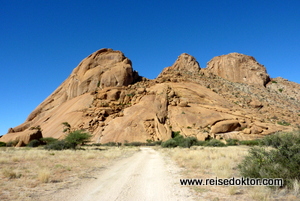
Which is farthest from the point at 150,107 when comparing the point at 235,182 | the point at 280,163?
the point at 280,163

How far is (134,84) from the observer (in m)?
69.6

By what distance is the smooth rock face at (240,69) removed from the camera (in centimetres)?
9100

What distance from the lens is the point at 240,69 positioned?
9281 cm

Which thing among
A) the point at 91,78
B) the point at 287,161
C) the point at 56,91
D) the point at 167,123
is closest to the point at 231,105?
the point at 167,123

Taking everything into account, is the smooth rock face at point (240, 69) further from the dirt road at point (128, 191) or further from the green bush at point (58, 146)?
the dirt road at point (128, 191)

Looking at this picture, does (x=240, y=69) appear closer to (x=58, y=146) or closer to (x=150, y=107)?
(x=150, y=107)

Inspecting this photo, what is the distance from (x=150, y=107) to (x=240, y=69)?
2266 inches

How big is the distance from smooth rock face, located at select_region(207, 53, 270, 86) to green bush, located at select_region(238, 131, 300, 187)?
294 ft

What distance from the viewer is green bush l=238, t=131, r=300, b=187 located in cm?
681

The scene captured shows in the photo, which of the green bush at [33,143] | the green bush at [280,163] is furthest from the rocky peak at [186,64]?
the green bush at [280,163]

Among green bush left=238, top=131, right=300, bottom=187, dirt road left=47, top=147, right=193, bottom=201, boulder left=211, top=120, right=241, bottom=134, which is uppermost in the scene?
boulder left=211, top=120, right=241, bottom=134

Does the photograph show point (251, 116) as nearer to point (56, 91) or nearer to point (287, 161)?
point (287, 161)

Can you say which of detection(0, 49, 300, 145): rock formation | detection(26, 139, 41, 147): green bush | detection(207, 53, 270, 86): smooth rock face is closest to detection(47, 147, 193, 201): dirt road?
detection(26, 139, 41, 147): green bush

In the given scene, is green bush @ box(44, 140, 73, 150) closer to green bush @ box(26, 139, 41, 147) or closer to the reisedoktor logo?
green bush @ box(26, 139, 41, 147)
